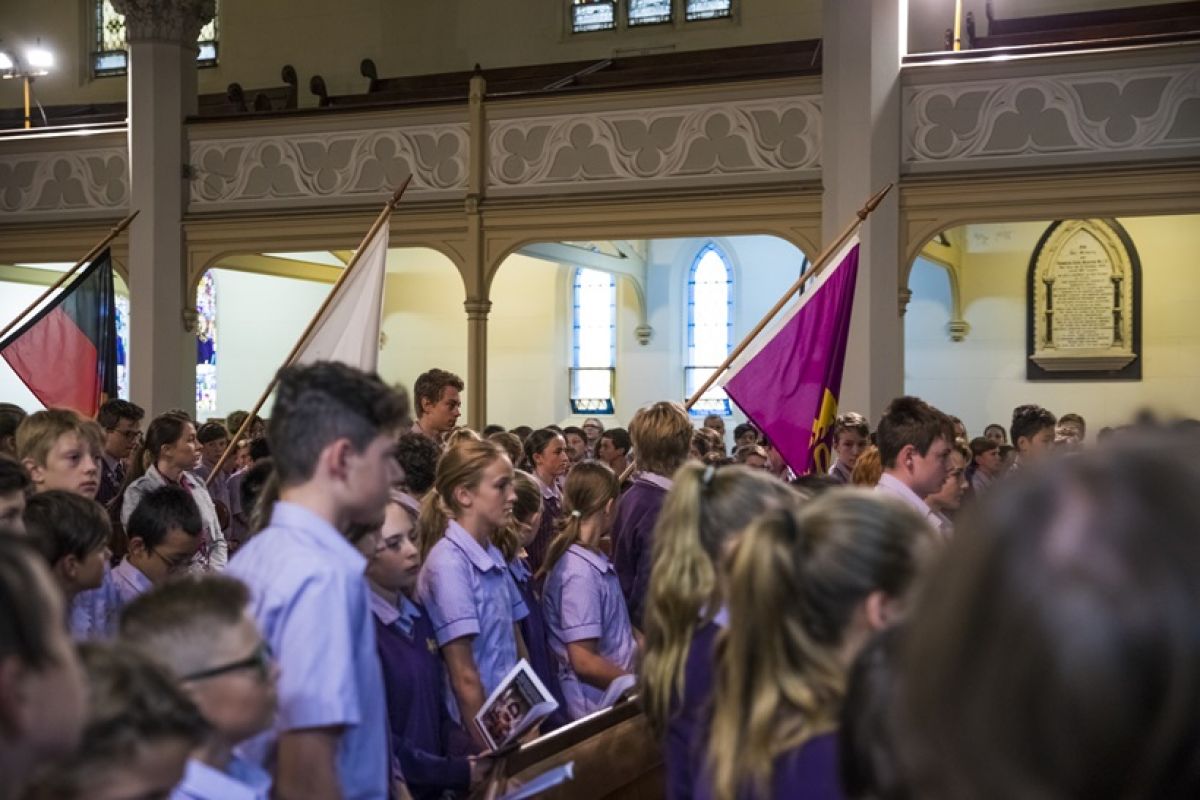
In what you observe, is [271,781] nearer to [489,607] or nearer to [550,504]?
[489,607]

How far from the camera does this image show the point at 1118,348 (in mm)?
16500

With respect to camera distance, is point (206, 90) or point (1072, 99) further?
point (206, 90)

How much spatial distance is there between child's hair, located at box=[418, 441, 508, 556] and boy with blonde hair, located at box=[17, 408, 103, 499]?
1387 millimetres

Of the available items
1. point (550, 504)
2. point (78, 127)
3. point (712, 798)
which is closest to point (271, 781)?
point (712, 798)

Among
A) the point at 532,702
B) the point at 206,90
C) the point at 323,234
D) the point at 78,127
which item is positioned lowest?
the point at 532,702

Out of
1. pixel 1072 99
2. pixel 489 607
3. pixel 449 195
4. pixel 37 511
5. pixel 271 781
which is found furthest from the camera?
pixel 449 195

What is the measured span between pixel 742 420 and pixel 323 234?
6.58m

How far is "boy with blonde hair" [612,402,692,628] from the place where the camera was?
5.63 meters

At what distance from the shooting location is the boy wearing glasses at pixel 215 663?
2.43 metres

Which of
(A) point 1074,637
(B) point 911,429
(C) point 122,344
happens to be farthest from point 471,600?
(C) point 122,344

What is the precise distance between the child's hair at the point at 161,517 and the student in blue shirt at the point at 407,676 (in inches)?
42.2

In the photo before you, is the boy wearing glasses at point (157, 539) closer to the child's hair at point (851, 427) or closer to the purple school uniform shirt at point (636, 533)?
the purple school uniform shirt at point (636, 533)

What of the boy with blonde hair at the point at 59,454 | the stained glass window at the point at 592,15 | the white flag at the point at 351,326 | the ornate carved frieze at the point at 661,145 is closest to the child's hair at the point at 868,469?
the white flag at the point at 351,326

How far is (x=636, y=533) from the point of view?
5652 millimetres
